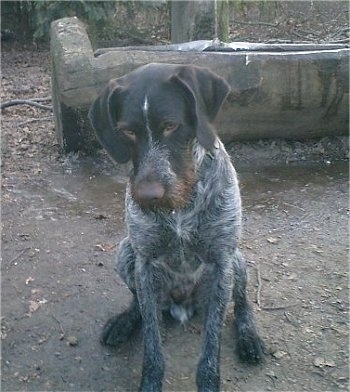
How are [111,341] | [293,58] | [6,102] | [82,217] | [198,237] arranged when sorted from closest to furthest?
1. [198,237]
2. [111,341]
3. [82,217]
4. [293,58]
5. [6,102]

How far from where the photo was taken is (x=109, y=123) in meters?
3.45

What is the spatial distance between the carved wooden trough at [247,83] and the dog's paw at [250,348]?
9.45 ft

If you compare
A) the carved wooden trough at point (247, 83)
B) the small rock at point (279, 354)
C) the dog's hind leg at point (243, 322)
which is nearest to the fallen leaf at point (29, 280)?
the dog's hind leg at point (243, 322)

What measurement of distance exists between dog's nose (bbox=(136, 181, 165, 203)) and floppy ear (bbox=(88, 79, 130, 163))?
0.35m

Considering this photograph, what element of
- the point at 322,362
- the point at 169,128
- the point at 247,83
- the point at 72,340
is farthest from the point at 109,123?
the point at 247,83

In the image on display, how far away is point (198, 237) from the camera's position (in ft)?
11.7

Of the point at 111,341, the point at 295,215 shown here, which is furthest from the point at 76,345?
the point at 295,215

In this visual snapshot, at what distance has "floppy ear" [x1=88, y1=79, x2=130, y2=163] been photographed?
3.39 metres

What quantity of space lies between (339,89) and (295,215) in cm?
151

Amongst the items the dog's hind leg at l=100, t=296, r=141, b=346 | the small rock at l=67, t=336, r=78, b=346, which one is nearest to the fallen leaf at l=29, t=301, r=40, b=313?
the small rock at l=67, t=336, r=78, b=346

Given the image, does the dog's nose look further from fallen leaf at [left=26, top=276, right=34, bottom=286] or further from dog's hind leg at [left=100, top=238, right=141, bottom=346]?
fallen leaf at [left=26, top=276, right=34, bottom=286]

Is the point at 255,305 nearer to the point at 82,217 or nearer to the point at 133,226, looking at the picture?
the point at 133,226

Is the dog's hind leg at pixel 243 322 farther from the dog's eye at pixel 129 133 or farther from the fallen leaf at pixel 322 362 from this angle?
the dog's eye at pixel 129 133

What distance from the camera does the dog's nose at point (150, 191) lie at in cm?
313
